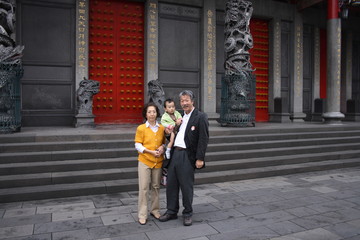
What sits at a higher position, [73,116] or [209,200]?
→ [73,116]

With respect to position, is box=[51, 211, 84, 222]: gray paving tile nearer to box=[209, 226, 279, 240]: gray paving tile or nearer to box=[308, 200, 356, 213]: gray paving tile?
box=[209, 226, 279, 240]: gray paving tile

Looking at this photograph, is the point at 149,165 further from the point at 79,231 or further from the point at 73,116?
the point at 73,116

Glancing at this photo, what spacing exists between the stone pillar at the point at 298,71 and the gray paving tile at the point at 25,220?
40.9 feet

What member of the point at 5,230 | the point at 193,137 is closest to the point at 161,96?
the point at 193,137

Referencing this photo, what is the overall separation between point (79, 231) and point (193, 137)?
1.86 m

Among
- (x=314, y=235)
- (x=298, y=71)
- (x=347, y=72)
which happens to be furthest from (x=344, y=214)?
(x=347, y=72)

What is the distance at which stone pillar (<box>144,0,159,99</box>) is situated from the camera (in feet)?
39.0

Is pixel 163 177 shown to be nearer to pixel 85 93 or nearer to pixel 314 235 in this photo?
pixel 314 235

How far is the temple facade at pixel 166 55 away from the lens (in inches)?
427

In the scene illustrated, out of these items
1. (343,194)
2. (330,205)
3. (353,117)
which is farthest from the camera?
(353,117)

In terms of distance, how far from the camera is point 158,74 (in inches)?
483

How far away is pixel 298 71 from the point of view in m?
14.8

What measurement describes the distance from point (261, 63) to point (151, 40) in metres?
5.44

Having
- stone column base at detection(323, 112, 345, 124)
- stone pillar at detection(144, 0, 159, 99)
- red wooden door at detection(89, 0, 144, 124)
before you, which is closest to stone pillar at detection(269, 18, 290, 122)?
stone column base at detection(323, 112, 345, 124)
